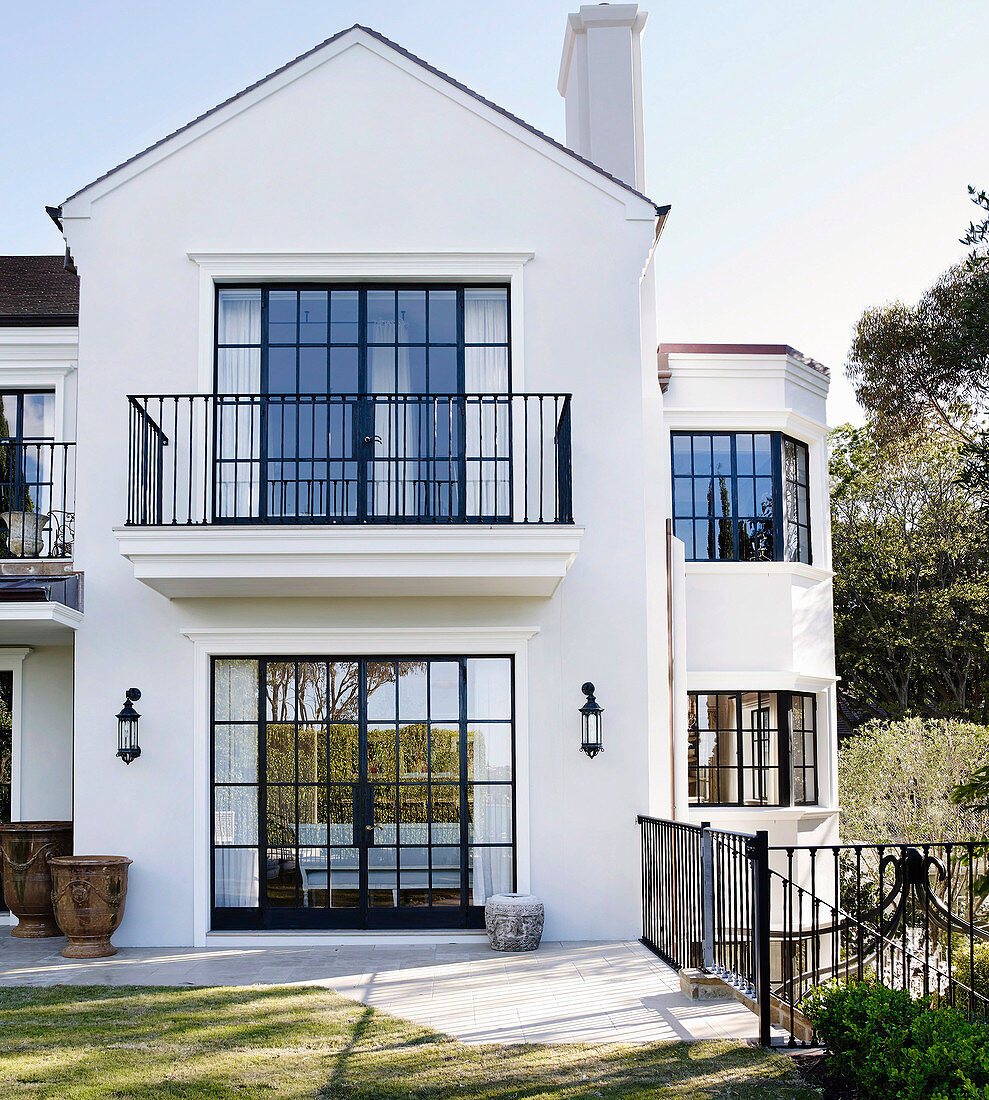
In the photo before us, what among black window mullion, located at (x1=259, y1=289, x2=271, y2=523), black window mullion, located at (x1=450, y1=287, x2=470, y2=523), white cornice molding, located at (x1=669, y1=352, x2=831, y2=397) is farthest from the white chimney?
black window mullion, located at (x1=259, y1=289, x2=271, y2=523)

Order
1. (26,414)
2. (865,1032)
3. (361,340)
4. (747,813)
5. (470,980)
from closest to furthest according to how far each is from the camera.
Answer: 1. (865,1032)
2. (470,980)
3. (361,340)
4. (26,414)
5. (747,813)

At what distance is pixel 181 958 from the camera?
927cm

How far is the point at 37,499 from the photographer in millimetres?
12125

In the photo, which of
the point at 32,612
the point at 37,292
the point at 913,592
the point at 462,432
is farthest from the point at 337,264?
the point at 913,592

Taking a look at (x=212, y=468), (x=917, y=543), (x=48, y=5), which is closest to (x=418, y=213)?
(x=212, y=468)

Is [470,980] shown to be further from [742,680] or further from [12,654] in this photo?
[12,654]

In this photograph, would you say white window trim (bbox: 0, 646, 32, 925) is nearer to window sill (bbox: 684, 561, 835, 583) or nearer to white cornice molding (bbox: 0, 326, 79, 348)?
white cornice molding (bbox: 0, 326, 79, 348)

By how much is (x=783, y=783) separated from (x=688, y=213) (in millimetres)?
7343

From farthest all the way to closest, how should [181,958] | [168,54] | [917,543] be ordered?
[917,543]
[168,54]
[181,958]

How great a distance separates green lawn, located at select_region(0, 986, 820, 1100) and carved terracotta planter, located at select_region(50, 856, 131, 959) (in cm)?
189

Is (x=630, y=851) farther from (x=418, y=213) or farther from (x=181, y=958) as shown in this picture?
(x=418, y=213)

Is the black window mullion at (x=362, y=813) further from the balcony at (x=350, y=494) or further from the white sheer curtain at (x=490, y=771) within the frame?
the balcony at (x=350, y=494)

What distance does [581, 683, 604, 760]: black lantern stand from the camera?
991cm

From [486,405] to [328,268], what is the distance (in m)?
1.98
